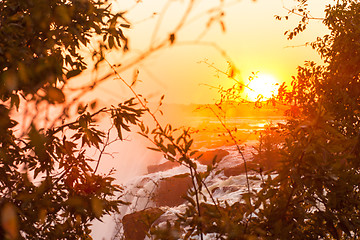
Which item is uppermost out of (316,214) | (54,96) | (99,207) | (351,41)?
(351,41)

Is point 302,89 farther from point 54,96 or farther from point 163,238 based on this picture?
point 54,96

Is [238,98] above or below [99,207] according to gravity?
above

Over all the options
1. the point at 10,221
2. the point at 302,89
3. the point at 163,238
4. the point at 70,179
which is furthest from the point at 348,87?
the point at 10,221

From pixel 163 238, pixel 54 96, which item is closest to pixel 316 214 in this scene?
pixel 163 238

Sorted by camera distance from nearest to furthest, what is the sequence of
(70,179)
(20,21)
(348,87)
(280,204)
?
(280,204), (20,21), (70,179), (348,87)

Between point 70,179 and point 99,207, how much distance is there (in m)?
2.32

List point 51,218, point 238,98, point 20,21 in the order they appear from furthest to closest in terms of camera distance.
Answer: point 238,98
point 51,218
point 20,21

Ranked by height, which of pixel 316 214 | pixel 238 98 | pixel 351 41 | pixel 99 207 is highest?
pixel 351 41

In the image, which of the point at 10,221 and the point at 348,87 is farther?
the point at 348,87

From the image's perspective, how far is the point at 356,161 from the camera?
4.89m

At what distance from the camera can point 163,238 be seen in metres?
1.75

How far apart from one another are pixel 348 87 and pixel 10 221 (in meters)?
6.54

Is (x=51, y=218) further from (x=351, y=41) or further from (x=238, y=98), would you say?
(x=351, y=41)

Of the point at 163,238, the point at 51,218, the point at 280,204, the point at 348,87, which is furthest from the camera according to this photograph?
the point at 348,87
